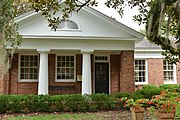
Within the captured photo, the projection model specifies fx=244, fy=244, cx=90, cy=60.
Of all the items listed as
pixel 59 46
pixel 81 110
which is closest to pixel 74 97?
pixel 81 110

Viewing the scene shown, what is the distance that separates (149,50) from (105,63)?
5.51 meters

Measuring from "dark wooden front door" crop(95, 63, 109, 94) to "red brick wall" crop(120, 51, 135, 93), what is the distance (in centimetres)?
188

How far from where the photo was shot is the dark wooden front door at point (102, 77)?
15.8 metres

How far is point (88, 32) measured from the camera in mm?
13828

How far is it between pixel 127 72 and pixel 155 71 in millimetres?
6415

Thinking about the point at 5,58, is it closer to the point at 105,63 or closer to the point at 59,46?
the point at 59,46

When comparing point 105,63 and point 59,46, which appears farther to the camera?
point 105,63

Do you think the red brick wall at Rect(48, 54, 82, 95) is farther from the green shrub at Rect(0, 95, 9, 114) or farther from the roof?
the green shrub at Rect(0, 95, 9, 114)

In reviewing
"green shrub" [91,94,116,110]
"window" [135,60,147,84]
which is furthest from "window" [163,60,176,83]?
"green shrub" [91,94,116,110]

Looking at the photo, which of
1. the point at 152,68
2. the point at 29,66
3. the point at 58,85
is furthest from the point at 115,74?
the point at 29,66

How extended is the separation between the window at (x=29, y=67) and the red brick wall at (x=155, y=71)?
9.15 m

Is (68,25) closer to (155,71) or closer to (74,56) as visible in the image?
(74,56)

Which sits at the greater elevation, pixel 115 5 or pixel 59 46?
pixel 115 5

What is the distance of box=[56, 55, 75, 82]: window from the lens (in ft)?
50.5
